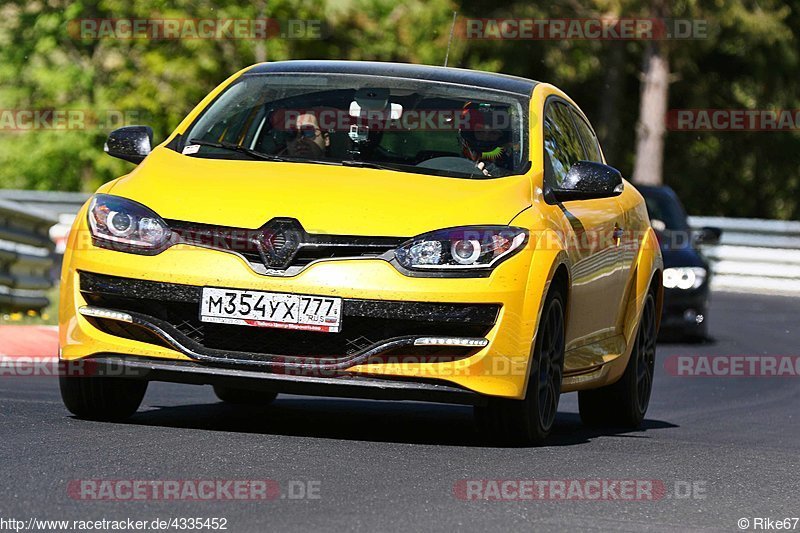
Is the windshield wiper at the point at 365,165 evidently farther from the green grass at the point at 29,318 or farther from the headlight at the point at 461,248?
the green grass at the point at 29,318

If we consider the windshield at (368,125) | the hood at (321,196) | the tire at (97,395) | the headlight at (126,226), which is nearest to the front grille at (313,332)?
the headlight at (126,226)

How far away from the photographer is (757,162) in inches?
1905

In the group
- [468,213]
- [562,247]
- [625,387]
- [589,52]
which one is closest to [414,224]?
[468,213]

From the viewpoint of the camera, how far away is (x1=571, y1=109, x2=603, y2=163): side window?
10125 millimetres

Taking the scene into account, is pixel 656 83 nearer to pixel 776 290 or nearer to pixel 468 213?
pixel 776 290

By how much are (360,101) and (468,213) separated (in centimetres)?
136

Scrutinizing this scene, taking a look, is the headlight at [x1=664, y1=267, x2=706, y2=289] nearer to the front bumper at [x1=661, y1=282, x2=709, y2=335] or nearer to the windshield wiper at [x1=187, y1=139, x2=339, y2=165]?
the front bumper at [x1=661, y1=282, x2=709, y2=335]

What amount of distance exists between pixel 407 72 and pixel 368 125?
508 millimetres

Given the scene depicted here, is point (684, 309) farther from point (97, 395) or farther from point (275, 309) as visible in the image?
point (275, 309)

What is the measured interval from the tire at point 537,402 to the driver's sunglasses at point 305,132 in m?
1.38

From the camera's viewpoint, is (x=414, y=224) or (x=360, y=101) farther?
(x=360, y=101)

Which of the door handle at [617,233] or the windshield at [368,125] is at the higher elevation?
the windshield at [368,125]

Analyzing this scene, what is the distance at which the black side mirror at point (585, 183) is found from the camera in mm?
8586

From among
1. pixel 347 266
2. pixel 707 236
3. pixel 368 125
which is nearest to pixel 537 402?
pixel 347 266
